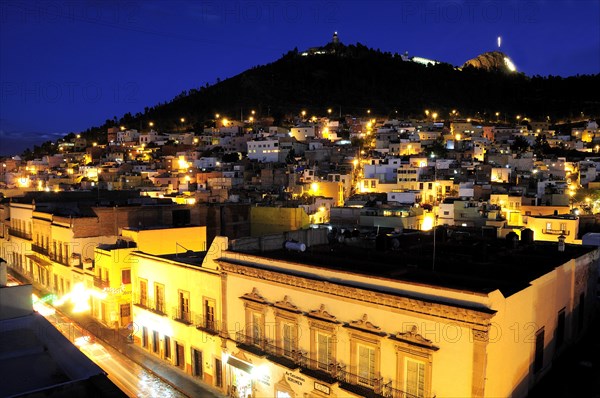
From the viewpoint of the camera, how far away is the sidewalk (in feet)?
61.6

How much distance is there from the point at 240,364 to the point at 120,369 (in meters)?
6.66

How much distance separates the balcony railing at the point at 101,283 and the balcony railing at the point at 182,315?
6.23m

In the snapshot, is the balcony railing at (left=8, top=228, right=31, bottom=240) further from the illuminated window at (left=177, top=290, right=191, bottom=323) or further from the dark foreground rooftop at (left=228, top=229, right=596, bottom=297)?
the dark foreground rooftop at (left=228, top=229, right=596, bottom=297)

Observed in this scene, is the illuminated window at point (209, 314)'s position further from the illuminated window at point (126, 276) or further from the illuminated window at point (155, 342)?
the illuminated window at point (126, 276)

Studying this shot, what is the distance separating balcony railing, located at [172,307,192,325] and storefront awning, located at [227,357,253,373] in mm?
3173

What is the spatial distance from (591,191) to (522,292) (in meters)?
57.2

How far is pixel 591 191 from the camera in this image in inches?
2361

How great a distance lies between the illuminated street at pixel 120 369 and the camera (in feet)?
60.6

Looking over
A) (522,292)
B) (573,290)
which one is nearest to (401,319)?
(522,292)

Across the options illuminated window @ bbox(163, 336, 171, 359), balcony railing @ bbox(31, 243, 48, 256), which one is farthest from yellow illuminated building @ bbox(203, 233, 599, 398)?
balcony railing @ bbox(31, 243, 48, 256)

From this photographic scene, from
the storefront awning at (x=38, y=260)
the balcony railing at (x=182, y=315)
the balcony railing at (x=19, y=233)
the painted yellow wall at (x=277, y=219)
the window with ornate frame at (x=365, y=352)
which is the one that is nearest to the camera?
the window with ornate frame at (x=365, y=352)

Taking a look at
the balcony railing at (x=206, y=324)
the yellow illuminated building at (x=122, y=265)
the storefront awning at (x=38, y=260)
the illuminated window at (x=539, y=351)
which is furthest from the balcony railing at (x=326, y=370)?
the storefront awning at (x=38, y=260)

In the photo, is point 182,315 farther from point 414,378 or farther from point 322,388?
point 414,378

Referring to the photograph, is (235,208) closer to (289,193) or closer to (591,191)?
(289,193)
